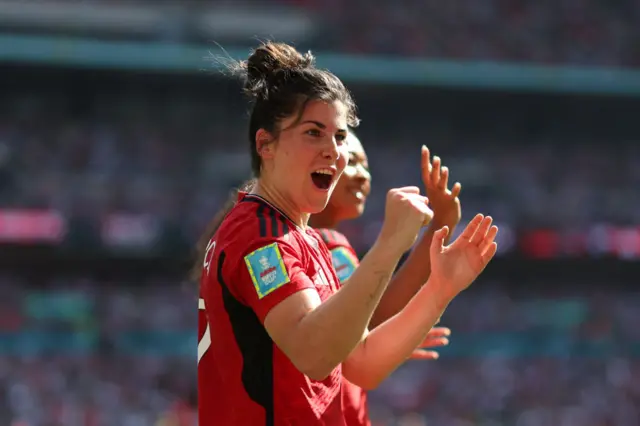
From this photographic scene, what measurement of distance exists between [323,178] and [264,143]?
0.66ft

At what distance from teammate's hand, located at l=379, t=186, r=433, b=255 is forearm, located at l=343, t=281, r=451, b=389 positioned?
21.5 inches

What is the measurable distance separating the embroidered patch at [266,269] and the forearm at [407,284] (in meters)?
1.46

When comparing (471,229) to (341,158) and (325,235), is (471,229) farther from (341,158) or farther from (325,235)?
(325,235)

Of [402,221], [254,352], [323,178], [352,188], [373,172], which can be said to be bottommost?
[254,352]

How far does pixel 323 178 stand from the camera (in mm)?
2818

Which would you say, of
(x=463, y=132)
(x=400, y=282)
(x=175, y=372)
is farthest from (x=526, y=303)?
(x=400, y=282)

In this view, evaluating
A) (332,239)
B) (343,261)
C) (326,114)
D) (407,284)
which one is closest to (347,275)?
(343,261)

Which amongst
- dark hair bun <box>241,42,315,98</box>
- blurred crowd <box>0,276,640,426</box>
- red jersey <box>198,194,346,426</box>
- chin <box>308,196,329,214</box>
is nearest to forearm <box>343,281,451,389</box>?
red jersey <box>198,194,346,426</box>

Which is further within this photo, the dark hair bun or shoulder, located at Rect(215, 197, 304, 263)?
the dark hair bun

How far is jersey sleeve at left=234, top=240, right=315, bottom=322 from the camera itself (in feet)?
8.17

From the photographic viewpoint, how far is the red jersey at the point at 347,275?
4043 mm

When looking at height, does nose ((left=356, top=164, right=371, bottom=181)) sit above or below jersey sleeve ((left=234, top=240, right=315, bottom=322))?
above

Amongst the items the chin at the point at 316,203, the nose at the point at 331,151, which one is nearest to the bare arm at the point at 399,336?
the chin at the point at 316,203

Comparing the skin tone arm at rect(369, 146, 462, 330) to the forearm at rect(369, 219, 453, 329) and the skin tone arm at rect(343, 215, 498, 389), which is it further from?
the skin tone arm at rect(343, 215, 498, 389)
